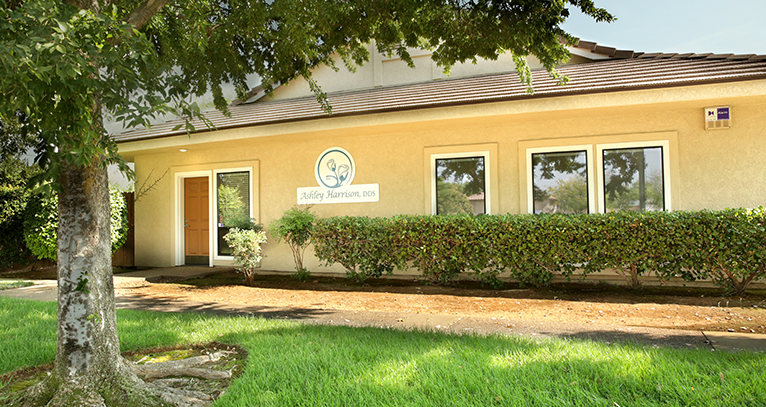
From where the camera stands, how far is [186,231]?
39.6 ft

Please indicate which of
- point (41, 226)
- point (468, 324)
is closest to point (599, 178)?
point (468, 324)

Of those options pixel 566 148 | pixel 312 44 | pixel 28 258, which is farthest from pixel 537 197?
pixel 28 258

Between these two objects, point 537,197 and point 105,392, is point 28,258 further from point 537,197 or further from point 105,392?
point 537,197

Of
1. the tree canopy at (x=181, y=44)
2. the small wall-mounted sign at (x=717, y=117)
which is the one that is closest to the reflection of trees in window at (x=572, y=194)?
the small wall-mounted sign at (x=717, y=117)

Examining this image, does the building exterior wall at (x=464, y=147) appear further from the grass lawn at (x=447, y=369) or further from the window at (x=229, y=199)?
the grass lawn at (x=447, y=369)

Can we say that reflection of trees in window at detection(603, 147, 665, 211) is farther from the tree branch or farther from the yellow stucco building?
the tree branch

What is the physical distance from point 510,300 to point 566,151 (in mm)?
3432

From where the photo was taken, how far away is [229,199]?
36.8ft

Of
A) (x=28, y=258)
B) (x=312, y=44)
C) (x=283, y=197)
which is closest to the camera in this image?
(x=312, y=44)

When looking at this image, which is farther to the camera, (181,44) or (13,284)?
(13,284)

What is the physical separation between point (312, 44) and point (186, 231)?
8.25 meters

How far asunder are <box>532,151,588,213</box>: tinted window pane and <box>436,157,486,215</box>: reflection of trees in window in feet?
3.60

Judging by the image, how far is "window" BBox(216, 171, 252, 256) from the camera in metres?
11.1

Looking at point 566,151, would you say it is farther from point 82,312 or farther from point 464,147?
point 82,312
